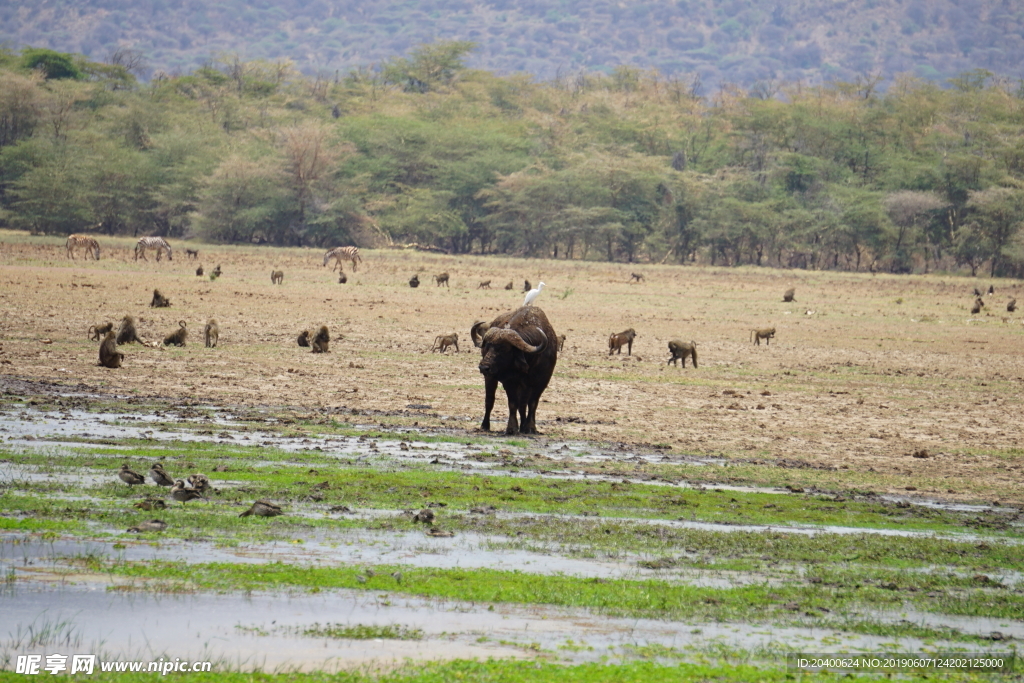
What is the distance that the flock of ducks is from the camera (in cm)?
880

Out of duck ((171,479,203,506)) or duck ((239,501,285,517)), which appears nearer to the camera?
duck ((239,501,285,517))

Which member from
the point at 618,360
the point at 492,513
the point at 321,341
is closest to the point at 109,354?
the point at 321,341

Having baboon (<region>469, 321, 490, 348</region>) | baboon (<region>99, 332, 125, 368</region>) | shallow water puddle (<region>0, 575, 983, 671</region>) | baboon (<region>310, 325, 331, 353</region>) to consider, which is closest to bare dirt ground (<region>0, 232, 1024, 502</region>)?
baboon (<region>99, 332, 125, 368</region>)

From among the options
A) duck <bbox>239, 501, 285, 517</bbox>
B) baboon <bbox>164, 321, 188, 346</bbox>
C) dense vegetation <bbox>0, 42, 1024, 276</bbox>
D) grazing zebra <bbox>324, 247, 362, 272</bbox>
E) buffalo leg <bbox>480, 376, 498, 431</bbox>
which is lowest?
duck <bbox>239, 501, 285, 517</bbox>

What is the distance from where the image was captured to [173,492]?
965 cm

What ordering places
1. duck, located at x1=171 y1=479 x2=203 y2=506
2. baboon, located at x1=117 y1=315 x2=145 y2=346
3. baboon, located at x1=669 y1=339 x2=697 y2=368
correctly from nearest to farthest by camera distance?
1. duck, located at x1=171 y1=479 x2=203 y2=506
2. baboon, located at x1=117 y1=315 x2=145 y2=346
3. baboon, located at x1=669 y1=339 x2=697 y2=368

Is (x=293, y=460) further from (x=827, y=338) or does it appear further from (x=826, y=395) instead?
(x=827, y=338)

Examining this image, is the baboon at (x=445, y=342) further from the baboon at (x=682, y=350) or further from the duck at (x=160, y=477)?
the duck at (x=160, y=477)

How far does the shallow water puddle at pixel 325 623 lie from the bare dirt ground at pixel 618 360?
6.10 m

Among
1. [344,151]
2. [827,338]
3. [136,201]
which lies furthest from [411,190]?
[827,338]

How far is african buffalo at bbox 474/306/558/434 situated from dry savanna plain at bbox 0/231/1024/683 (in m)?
0.40

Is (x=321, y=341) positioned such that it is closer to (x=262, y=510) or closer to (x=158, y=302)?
(x=158, y=302)

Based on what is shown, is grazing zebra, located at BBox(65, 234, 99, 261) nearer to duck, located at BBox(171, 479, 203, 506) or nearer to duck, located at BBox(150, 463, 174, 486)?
duck, located at BBox(150, 463, 174, 486)

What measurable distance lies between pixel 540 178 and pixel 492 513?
5918 centimetres
